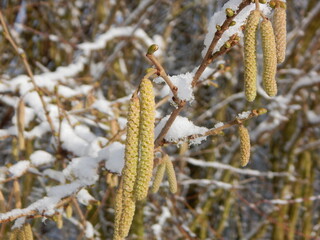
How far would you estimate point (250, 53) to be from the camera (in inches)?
33.0

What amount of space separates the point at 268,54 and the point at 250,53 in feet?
0.13

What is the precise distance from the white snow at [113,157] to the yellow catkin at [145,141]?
0.42 meters

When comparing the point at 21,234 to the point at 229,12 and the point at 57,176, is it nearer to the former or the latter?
the point at 57,176

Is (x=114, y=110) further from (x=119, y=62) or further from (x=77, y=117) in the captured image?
(x=119, y=62)

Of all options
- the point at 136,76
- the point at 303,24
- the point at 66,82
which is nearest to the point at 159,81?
the point at 66,82

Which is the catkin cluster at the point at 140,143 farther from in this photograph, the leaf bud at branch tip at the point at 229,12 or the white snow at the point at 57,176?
the white snow at the point at 57,176

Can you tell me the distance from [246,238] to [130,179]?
4010 millimetres

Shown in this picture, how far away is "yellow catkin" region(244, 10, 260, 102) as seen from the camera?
0.83 meters

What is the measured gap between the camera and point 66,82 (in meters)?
2.44

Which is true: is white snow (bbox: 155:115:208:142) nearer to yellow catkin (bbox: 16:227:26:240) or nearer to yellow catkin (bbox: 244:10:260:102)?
yellow catkin (bbox: 244:10:260:102)

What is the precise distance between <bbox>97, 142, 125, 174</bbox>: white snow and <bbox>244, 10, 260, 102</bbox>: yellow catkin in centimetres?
50

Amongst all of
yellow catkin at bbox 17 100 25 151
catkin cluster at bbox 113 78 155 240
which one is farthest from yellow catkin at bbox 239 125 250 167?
yellow catkin at bbox 17 100 25 151

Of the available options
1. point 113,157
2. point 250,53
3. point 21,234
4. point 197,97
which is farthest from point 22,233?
point 197,97

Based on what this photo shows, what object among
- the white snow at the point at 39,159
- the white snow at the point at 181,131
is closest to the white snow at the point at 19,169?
the white snow at the point at 39,159
